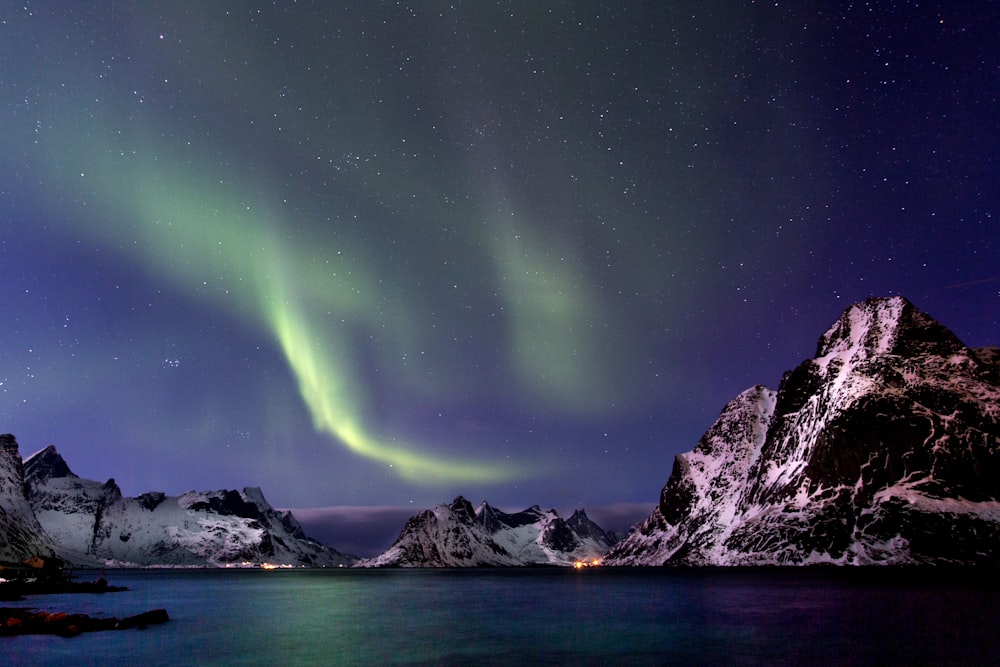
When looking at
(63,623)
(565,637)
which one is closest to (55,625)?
(63,623)

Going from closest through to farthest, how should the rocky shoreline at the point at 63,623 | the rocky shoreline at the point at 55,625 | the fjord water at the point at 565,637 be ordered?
the fjord water at the point at 565,637 < the rocky shoreline at the point at 55,625 < the rocky shoreline at the point at 63,623

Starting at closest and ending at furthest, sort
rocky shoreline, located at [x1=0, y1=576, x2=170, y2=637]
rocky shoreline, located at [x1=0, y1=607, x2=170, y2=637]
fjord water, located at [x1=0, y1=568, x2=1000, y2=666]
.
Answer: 1. fjord water, located at [x1=0, y1=568, x2=1000, y2=666]
2. rocky shoreline, located at [x1=0, y1=607, x2=170, y2=637]
3. rocky shoreline, located at [x1=0, y1=576, x2=170, y2=637]

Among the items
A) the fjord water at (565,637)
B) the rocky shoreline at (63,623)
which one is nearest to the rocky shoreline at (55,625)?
the rocky shoreline at (63,623)

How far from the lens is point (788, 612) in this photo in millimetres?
70000

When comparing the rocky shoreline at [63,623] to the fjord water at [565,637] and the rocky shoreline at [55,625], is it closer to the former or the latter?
the rocky shoreline at [55,625]

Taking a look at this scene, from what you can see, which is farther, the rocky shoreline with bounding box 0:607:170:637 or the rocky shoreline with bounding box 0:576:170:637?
the rocky shoreline with bounding box 0:576:170:637

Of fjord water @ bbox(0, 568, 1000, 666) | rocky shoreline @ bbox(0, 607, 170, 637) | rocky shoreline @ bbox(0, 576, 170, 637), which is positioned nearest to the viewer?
fjord water @ bbox(0, 568, 1000, 666)

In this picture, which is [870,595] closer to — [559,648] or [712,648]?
[712,648]

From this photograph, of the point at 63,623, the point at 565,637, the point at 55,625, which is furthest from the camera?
the point at 63,623

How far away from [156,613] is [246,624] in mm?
9561

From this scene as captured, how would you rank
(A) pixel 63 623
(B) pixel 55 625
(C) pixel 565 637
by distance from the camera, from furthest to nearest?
(A) pixel 63 623, (B) pixel 55 625, (C) pixel 565 637

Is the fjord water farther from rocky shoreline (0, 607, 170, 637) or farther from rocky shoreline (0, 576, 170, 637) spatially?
rocky shoreline (0, 607, 170, 637)

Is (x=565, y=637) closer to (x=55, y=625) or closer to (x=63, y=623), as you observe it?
(x=63, y=623)

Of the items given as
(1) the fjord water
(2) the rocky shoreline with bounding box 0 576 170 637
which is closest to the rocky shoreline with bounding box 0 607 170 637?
(2) the rocky shoreline with bounding box 0 576 170 637
